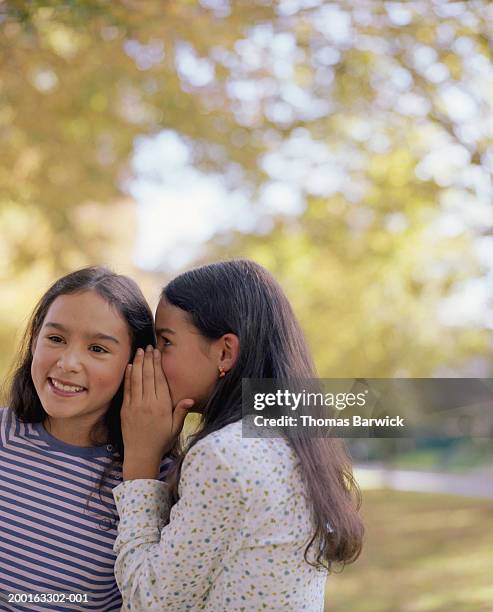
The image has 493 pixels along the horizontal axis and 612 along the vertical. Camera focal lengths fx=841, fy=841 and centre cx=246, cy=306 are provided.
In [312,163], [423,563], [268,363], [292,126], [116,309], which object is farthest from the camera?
[423,563]

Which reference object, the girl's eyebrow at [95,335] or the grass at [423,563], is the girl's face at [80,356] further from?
the grass at [423,563]

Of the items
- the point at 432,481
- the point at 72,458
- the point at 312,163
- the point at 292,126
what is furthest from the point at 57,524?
the point at 432,481

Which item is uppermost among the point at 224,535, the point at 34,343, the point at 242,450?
the point at 34,343

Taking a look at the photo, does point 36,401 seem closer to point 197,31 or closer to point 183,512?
point 183,512

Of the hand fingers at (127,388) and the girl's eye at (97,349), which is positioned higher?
the girl's eye at (97,349)

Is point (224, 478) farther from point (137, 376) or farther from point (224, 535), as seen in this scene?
point (137, 376)

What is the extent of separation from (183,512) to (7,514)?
50 cm

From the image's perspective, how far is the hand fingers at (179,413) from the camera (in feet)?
5.55

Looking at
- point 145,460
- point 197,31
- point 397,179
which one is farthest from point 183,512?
point 397,179

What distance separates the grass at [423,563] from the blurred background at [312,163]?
31mm

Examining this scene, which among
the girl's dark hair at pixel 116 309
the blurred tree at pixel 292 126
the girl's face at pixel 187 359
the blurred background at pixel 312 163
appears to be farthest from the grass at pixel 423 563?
the girl's face at pixel 187 359

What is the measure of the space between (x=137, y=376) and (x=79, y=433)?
234 millimetres

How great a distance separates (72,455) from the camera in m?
1.79

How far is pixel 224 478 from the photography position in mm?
1448
